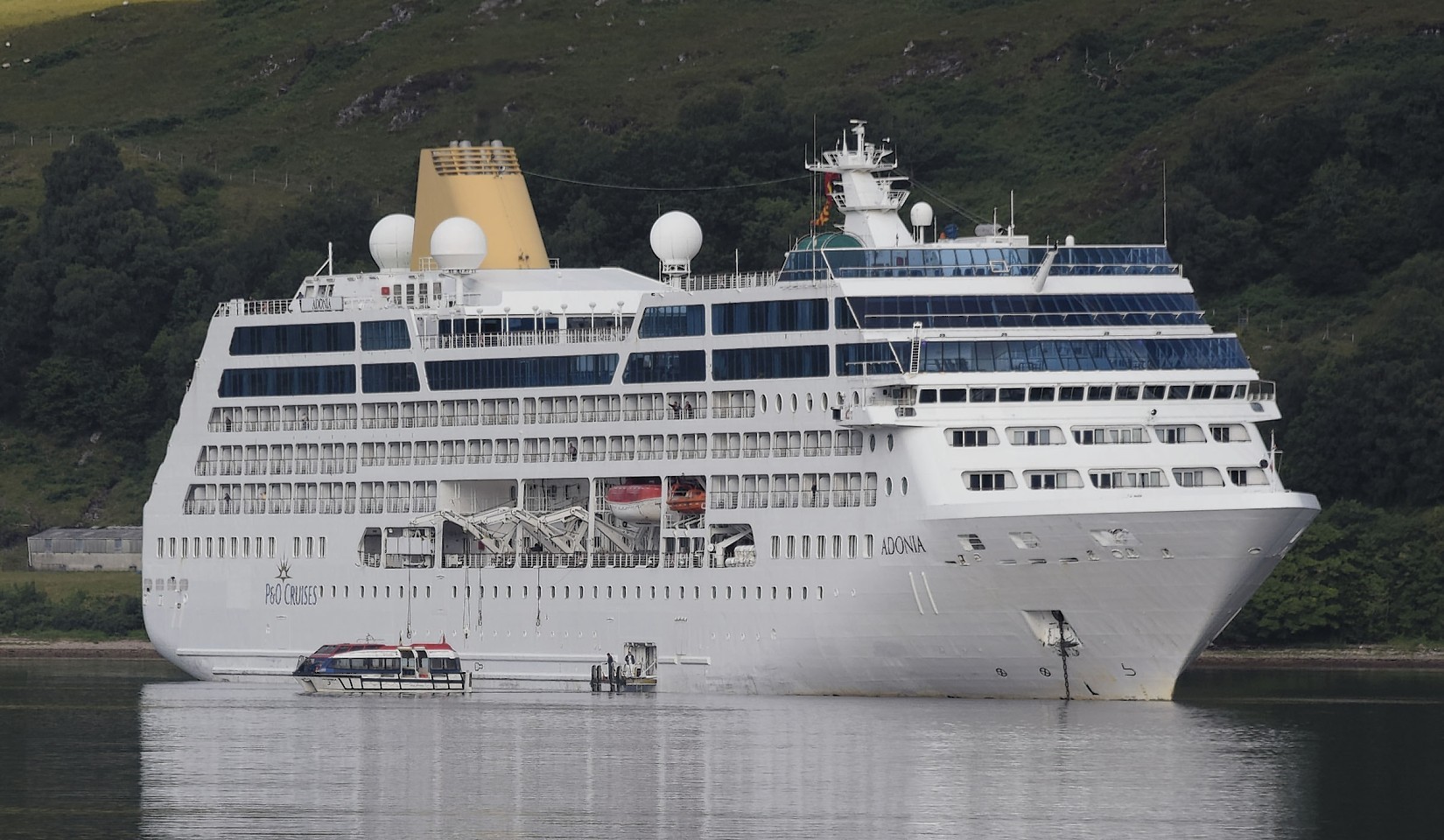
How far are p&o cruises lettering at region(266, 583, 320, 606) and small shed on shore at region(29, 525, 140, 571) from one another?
35.7 metres

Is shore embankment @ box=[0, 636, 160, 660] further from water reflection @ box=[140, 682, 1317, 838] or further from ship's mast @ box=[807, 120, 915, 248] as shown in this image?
ship's mast @ box=[807, 120, 915, 248]

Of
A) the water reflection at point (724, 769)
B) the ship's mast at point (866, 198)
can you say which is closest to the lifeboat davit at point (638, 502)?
the water reflection at point (724, 769)

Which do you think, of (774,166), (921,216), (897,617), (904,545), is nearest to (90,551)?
(774,166)

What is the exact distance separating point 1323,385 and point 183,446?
40080 mm

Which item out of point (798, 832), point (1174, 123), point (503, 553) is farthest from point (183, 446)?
point (1174, 123)

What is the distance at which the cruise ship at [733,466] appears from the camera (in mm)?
66000

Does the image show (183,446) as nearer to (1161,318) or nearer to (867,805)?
(1161,318)

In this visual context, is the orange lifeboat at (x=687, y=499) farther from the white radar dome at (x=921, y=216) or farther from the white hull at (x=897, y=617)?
the white radar dome at (x=921, y=216)

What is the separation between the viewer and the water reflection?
49688mm

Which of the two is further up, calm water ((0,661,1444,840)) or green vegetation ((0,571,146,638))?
green vegetation ((0,571,146,638))

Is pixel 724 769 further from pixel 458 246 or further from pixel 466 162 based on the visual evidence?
pixel 466 162

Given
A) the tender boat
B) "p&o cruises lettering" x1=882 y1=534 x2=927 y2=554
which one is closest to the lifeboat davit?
Answer: the tender boat

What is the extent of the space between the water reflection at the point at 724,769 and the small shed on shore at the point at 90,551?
4518 cm

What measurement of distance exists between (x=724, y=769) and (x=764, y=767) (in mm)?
802
